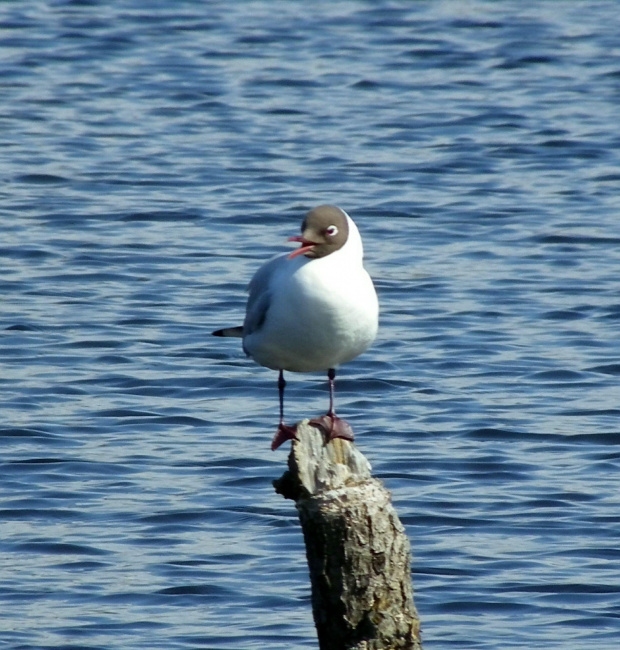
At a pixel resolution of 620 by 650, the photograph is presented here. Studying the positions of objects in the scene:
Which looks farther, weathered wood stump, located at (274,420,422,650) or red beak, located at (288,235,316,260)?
red beak, located at (288,235,316,260)

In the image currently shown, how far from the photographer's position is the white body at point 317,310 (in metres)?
6.98

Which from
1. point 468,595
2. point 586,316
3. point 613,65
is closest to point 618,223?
point 586,316

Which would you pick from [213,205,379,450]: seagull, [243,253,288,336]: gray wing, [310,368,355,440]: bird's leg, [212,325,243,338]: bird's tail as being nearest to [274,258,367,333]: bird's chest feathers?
[213,205,379,450]: seagull

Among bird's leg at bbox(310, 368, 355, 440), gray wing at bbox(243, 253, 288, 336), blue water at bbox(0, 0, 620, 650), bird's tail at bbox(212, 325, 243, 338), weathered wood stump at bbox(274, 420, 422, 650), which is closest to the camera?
weathered wood stump at bbox(274, 420, 422, 650)

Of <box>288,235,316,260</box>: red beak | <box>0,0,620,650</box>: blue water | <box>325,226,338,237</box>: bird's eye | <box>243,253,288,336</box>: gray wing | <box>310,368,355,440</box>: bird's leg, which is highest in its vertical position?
<box>325,226,338,237</box>: bird's eye

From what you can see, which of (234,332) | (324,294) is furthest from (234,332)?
(324,294)

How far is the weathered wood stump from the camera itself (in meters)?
6.31

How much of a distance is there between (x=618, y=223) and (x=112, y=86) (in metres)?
8.55

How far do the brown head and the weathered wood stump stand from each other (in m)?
0.90

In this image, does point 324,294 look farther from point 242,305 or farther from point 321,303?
point 242,305

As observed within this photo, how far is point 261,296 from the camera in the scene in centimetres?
737

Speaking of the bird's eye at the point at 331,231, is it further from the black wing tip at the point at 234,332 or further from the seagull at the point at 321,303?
the black wing tip at the point at 234,332

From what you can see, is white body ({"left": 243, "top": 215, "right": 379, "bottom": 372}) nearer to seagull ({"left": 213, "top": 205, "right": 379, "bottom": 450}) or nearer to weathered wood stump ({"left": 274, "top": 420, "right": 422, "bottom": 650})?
seagull ({"left": 213, "top": 205, "right": 379, "bottom": 450})

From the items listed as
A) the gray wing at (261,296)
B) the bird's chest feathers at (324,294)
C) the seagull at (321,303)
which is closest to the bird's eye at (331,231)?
the seagull at (321,303)
